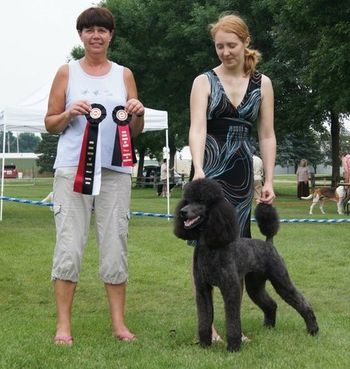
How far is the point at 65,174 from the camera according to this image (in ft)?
13.4

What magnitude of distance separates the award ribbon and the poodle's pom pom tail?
109cm

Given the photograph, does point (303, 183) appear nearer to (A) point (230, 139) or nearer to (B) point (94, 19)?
(A) point (230, 139)

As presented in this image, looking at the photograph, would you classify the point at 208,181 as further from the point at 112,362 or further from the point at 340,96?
the point at 340,96

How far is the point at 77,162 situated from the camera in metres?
4.07

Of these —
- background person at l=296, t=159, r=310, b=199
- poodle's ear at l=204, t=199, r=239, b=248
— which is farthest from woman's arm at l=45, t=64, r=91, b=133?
background person at l=296, t=159, r=310, b=199

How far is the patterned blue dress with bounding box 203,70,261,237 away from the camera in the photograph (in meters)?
4.14

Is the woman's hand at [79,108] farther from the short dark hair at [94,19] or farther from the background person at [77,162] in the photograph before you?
the short dark hair at [94,19]

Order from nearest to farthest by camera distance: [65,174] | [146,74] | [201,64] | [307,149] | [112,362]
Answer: [112,362], [65,174], [201,64], [146,74], [307,149]

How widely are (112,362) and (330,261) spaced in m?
4.94

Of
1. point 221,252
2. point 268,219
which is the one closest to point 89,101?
point 221,252

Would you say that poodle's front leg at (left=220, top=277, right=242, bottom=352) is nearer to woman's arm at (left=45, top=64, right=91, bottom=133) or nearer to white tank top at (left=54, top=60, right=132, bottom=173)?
white tank top at (left=54, top=60, right=132, bottom=173)

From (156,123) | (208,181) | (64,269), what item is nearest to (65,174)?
(64,269)

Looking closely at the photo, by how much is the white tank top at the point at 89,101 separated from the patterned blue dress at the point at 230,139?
0.59 meters

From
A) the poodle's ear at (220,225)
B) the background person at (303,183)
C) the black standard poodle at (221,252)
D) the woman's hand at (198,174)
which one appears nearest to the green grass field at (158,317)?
the black standard poodle at (221,252)
